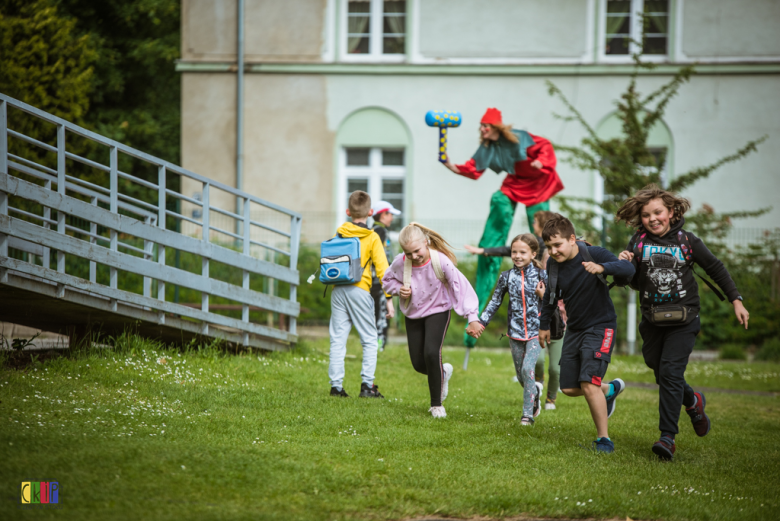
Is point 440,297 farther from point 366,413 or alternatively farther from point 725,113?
point 725,113

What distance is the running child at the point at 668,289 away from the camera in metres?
5.51

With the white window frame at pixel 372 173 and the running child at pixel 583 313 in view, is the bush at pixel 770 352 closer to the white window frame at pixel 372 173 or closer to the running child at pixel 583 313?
the white window frame at pixel 372 173

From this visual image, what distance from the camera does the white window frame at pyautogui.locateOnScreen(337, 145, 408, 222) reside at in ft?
63.4

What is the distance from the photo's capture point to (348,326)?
720 cm

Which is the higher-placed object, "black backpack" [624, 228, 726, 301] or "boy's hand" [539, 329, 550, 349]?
"black backpack" [624, 228, 726, 301]

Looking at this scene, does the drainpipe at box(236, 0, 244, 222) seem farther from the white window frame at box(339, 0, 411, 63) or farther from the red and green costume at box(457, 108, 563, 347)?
the red and green costume at box(457, 108, 563, 347)

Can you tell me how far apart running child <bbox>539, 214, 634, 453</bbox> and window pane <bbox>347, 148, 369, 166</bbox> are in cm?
1407

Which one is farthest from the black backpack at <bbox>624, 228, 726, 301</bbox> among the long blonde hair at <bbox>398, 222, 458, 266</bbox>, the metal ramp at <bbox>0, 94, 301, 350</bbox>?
the metal ramp at <bbox>0, 94, 301, 350</bbox>

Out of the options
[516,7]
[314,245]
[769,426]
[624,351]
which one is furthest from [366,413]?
[516,7]

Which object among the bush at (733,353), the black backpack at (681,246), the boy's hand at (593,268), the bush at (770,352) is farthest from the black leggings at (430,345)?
the bush at (770,352)

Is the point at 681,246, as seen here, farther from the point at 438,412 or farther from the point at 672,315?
the point at 438,412

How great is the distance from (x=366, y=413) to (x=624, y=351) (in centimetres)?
907

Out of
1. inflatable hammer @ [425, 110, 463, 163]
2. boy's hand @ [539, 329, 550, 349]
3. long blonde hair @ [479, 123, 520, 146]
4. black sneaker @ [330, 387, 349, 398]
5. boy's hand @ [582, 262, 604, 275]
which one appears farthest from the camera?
long blonde hair @ [479, 123, 520, 146]

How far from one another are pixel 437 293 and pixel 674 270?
192 centimetres
